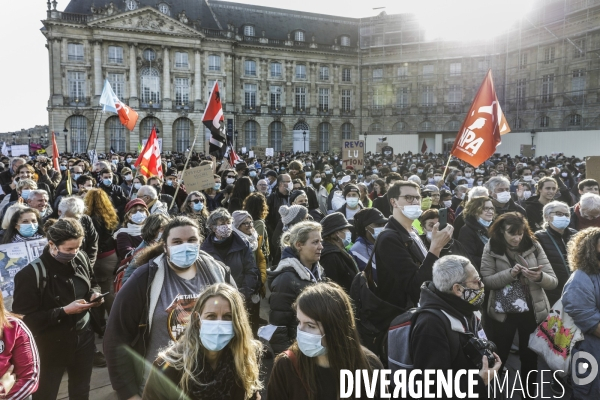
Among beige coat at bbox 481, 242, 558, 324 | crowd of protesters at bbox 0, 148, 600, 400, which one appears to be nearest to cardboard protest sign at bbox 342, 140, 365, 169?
crowd of protesters at bbox 0, 148, 600, 400

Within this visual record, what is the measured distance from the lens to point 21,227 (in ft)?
15.2

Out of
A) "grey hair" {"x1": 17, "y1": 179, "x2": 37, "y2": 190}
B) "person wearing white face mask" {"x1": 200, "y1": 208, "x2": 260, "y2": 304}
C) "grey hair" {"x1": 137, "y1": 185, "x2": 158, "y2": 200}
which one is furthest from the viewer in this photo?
"grey hair" {"x1": 17, "y1": 179, "x2": 37, "y2": 190}

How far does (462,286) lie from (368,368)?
0.87 m

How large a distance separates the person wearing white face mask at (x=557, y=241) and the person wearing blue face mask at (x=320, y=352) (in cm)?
318

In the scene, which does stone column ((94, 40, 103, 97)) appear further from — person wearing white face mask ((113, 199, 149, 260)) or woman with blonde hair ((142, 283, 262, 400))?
woman with blonde hair ((142, 283, 262, 400))

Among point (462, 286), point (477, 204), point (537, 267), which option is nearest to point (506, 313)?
point (537, 267)

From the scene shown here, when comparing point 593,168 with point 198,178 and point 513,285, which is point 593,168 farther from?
point 198,178

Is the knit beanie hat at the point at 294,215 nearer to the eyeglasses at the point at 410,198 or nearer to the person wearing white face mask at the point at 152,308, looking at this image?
the eyeglasses at the point at 410,198

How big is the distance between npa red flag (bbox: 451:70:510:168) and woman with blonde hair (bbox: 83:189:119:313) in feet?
17.2

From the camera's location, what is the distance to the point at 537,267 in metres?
4.18

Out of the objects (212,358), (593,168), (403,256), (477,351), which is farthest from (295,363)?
(593,168)

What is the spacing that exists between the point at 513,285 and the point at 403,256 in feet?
4.66

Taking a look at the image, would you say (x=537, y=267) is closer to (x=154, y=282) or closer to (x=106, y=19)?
(x=154, y=282)

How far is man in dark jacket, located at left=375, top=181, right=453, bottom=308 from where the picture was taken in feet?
11.5
